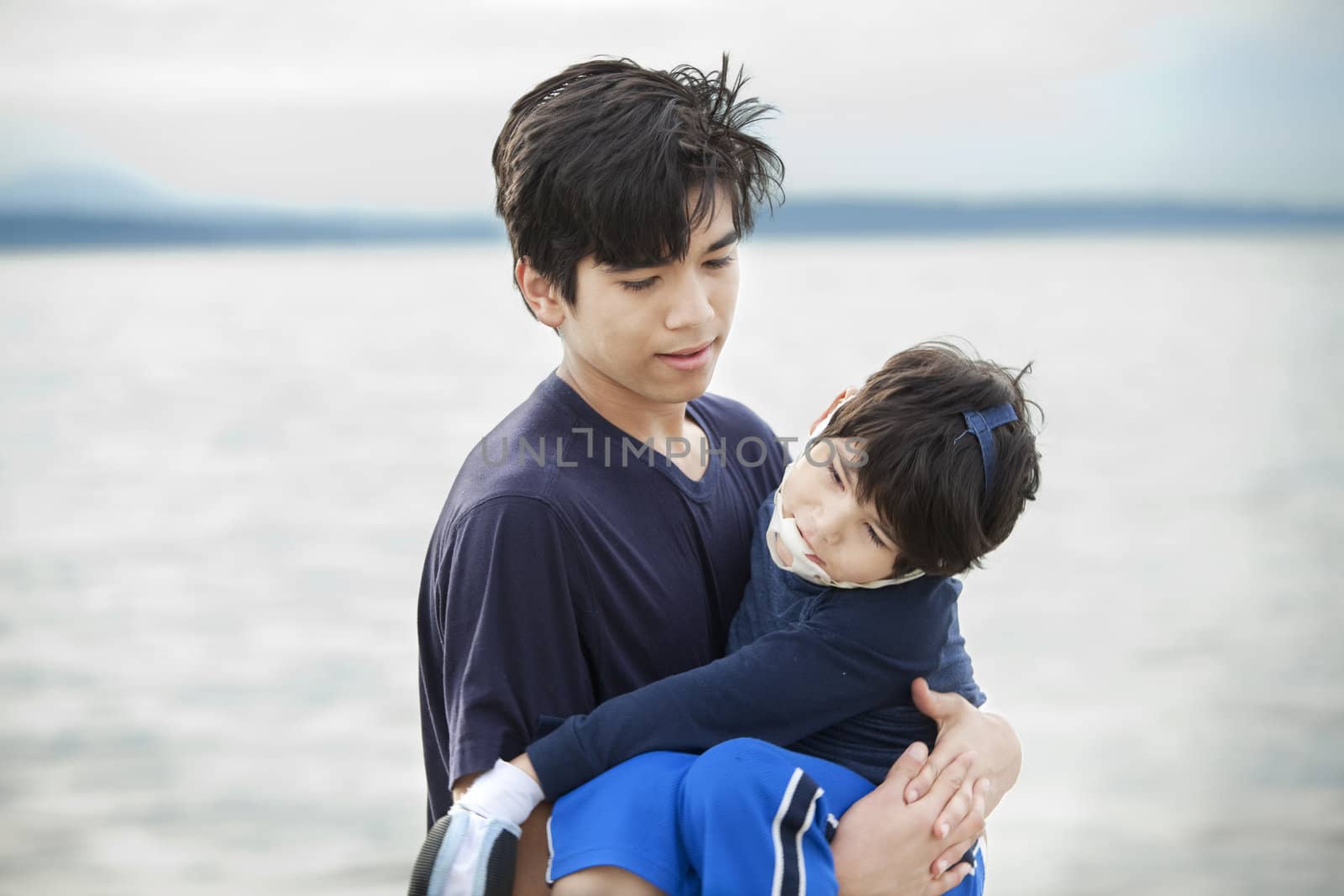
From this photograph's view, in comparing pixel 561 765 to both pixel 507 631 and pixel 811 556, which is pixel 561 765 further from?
pixel 811 556

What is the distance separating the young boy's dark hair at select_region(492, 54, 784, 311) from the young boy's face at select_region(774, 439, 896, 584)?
284 millimetres

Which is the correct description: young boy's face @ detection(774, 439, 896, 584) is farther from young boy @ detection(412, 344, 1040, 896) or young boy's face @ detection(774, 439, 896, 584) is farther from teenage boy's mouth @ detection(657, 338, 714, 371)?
teenage boy's mouth @ detection(657, 338, 714, 371)

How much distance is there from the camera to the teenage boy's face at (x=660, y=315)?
1.40 m

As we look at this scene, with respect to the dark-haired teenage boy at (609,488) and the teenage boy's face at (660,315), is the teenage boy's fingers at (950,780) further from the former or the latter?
the teenage boy's face at (660,315)

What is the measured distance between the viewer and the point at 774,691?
132 cm

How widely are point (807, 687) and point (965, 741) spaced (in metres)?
0.21

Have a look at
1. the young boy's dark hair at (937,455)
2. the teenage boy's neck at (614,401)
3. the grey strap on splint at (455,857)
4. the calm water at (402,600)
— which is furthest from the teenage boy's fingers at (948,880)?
the calm water at (402,600)

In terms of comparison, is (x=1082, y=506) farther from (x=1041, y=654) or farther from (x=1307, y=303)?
(x=1307, y=303)

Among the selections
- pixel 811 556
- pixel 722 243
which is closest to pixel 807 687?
pixel 811 556

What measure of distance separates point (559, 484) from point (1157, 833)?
2.56 metres

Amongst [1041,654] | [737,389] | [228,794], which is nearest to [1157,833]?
[1041,654]

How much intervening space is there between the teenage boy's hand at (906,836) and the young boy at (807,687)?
0.08 feet

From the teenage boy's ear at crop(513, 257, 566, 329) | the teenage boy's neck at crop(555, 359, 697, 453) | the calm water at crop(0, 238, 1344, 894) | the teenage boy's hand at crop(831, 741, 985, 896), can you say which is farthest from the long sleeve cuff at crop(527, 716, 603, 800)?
the calm water at crop(0, 238, 1344, 894)

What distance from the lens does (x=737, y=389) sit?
8.39 metres
